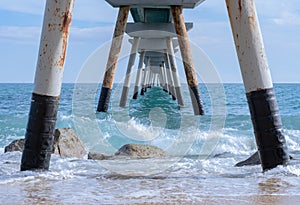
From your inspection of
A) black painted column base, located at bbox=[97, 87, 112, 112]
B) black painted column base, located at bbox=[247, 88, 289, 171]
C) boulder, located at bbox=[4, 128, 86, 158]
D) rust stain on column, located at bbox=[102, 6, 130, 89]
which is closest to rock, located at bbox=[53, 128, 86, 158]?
boulder, located at bbox=[4, 128, 86, 158]

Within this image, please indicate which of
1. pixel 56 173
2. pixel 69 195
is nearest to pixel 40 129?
pixel 56 173

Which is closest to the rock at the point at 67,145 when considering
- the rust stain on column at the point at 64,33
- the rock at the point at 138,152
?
the rock at the point at 138,152

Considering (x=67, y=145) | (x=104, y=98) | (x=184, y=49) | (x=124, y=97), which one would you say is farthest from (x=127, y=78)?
(x=67, y=145)

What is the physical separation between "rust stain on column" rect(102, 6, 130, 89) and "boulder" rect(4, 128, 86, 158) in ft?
26.9

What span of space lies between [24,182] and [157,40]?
935 inches

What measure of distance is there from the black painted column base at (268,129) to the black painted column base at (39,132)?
2.04 meters

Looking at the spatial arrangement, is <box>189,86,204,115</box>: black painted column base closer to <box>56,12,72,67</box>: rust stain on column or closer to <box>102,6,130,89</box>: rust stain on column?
<box>102,6,130,89</box>: rust stain on column

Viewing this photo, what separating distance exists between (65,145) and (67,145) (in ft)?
0.24

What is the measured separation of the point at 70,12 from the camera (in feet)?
15.9

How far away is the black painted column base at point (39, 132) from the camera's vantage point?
15.6ft

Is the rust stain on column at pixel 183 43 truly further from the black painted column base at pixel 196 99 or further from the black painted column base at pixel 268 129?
the black painted column base at pixel 268 129

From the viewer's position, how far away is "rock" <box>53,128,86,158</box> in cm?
786

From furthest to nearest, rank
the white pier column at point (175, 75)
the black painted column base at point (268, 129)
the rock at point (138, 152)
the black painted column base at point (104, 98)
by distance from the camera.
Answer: the white pier column at point (175, 75), the black painted column base at point (104, 98), the rock at point (138, 152), the black painted column base at point (268, 129)

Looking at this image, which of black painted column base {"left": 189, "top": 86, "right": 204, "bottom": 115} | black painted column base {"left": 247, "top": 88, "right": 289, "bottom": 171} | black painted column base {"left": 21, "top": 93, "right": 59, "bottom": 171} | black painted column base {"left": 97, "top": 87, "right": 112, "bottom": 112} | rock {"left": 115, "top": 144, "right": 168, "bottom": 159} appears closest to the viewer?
black painted column base {"left": 247, "top": 88, "right": 289, "bottom": 171}
